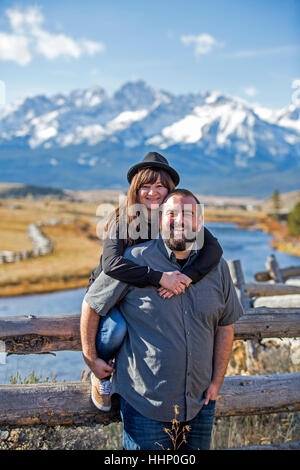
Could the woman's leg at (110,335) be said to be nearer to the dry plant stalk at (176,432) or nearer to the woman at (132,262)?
the woman at (132,262)

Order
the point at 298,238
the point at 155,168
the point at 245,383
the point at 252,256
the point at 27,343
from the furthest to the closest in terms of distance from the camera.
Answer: the point at 298,238 < the point at 252,256 < the point at 245,383 < the point at 27,343 < the point at 155,168

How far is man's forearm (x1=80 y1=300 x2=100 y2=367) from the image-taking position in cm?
304

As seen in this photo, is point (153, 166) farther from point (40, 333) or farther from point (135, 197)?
point (40, 333)

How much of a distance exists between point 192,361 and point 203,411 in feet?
1.19

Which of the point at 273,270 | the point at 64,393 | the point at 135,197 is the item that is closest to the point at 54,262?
the point at 273,270

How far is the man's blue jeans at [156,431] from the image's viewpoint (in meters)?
2.99

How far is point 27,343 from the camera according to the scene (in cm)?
348

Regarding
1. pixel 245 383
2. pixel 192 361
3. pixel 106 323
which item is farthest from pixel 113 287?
pixel 245 383

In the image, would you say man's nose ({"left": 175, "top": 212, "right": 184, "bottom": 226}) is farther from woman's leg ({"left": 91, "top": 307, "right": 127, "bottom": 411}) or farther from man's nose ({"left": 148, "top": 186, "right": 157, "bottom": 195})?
woman's leg ({"left": 91, "top": 307, "right": 127, "bottom": 411})

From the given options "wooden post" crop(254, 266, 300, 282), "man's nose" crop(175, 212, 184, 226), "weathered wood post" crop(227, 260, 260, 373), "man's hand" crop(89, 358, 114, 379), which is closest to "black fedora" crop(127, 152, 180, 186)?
"man's nose" crop(175, 212, 184, 226)

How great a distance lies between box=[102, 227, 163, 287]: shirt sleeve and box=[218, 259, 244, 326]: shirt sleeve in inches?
17.6

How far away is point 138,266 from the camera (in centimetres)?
291

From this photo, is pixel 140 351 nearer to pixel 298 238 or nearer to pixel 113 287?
pixel 113 287

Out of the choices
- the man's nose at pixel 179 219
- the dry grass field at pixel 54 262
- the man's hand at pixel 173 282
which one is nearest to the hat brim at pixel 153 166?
the man's nose at pixel 179 219
